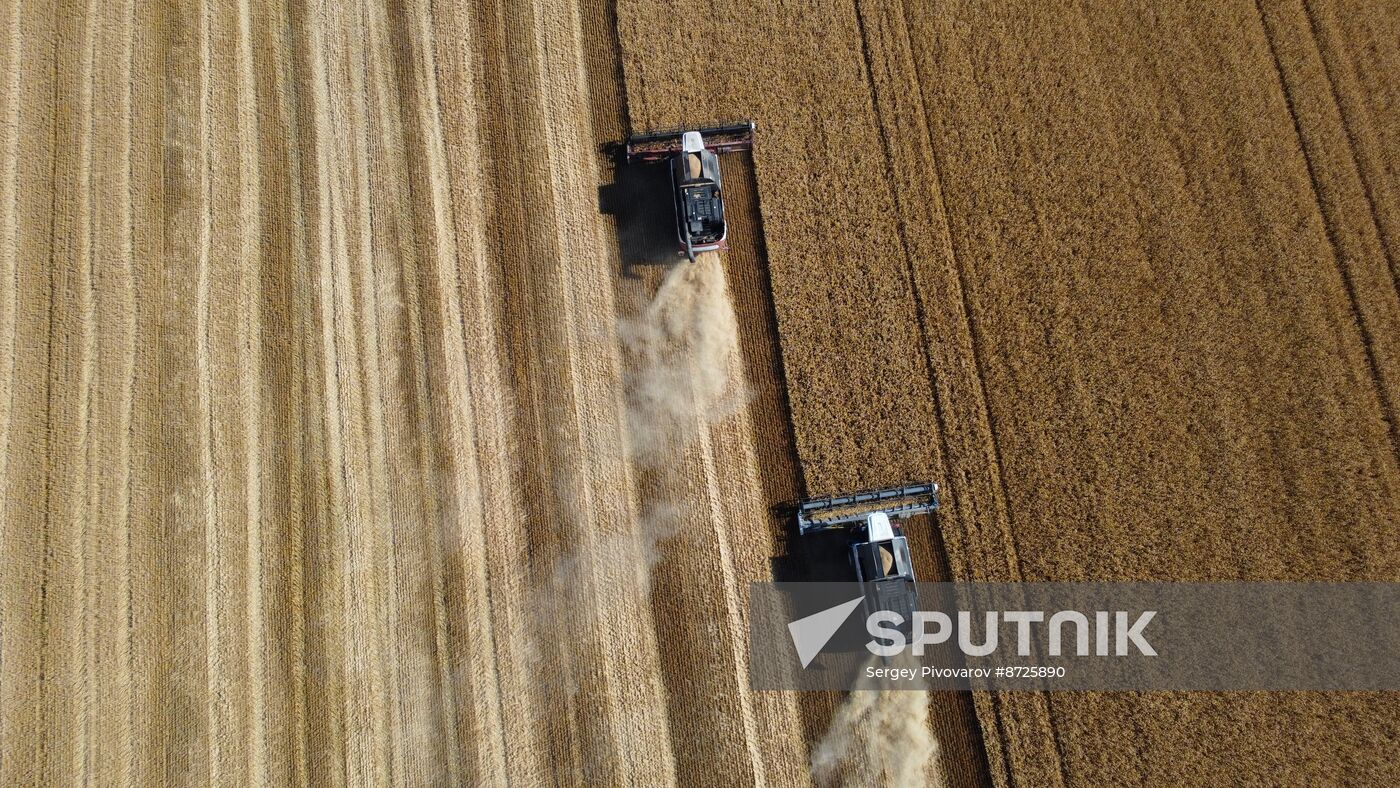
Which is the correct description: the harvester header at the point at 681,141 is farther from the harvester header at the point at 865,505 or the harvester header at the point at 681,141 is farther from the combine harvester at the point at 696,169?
the harvester header at the point at 865,505

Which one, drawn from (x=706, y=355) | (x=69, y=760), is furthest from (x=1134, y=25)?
(x=69, y=760)

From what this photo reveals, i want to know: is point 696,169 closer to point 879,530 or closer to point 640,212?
point 640,212

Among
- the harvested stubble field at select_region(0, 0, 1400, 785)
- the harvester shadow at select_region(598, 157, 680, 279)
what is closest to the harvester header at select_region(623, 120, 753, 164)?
the harvester shadow at select_region(598, 157, 680, 279)

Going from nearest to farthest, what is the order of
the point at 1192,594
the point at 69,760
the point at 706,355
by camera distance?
the point at 69,760
the point at 1192,594
the point at 706,355

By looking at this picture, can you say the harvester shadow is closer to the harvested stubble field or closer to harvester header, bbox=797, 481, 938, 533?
the harvested stubble field

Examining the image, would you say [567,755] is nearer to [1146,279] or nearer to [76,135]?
[1146,279]

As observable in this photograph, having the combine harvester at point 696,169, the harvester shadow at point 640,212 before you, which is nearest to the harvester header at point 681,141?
the combine harvester at point 696,169
